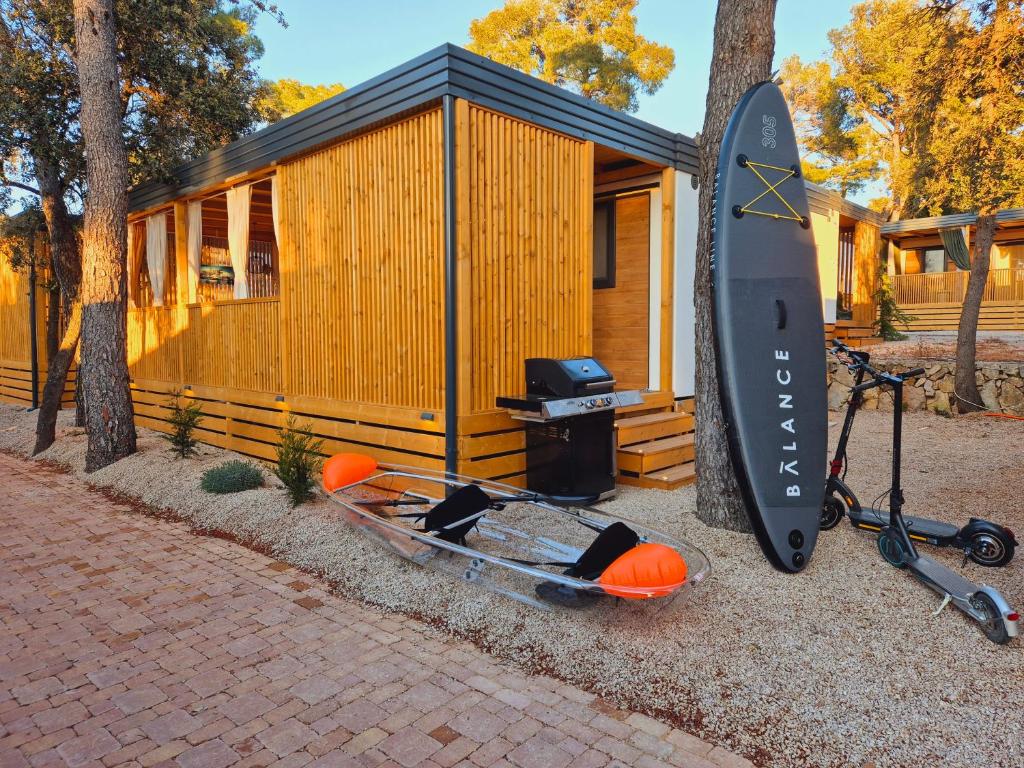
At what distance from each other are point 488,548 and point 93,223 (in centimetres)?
581

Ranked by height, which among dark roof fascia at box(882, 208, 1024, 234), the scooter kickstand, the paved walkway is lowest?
the paved walkway

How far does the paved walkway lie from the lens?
241cm

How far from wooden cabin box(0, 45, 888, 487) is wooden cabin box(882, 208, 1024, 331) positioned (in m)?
13.5

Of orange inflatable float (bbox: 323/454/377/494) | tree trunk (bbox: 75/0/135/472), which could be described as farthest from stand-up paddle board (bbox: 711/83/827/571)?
tree trunk (bbox: 75/0/135/472)

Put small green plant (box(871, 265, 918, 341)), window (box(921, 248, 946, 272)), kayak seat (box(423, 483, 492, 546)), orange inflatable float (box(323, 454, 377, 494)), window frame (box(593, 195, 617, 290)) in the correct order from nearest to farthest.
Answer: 1. kayak seat (box(423, 483, 492, 546))
2. orange inflatable float (box(323, 454, 377, 494))
3. window frame (box(593, 195, 617, 290))
4. small green plant (box(871, 265, 918, 341))
5. window (box(921, 248, 946, 272))

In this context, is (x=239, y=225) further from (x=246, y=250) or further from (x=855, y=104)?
(x=855, y=104)

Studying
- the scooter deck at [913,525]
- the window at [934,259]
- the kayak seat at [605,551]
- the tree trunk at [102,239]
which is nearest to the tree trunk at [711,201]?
the scooter deck at [913,525]

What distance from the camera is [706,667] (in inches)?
114

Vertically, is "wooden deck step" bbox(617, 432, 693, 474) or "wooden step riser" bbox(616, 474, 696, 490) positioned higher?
"wooden deck step" bbox(617, 432, 693, 474)

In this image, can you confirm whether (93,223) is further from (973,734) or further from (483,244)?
(973,734)

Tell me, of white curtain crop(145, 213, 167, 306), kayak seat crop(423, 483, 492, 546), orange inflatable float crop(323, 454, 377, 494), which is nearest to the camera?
kayak seat crop(423, 483, 492, 546)

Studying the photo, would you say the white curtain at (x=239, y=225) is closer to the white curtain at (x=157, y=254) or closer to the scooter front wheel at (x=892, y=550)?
the white curtain at (x=157, y=254)

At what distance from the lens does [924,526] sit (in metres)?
4.12

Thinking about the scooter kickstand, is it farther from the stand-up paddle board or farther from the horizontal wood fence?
the horizontal wood fence
